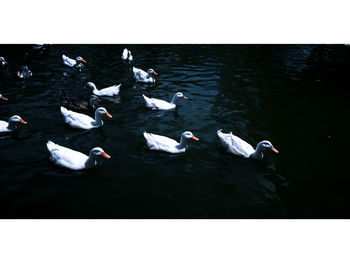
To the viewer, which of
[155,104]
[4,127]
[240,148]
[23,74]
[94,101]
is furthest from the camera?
[23,74]

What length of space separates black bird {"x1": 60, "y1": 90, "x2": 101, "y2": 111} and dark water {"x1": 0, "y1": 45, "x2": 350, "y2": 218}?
44 cm

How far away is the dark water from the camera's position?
207 inches

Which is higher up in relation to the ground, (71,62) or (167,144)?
(71,62)

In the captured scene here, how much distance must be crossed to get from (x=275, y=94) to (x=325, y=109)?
2118 millimetres

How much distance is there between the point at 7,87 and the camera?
1092 cm

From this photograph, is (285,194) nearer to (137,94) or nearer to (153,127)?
(153,127)

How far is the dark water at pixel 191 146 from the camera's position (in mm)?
5266

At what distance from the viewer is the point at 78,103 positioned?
9.14 meters

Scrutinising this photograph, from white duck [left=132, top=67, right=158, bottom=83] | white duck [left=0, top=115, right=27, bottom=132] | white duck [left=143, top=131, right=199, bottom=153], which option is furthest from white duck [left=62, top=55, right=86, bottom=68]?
white duck [left=143, top=131, right=199, bottom=153]

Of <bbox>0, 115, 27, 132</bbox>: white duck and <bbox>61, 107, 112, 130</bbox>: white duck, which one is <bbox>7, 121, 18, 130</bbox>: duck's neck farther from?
<bbox>61, 107, 112, 130</bbox>: white duck

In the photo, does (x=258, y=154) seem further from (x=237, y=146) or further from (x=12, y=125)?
(x=12, y=125)

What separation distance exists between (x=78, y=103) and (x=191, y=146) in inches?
188

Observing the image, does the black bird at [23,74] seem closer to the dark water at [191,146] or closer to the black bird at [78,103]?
the dark water at [191,146]

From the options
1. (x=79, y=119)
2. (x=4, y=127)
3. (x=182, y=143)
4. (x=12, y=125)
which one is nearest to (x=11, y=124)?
(x=12, y=125)
